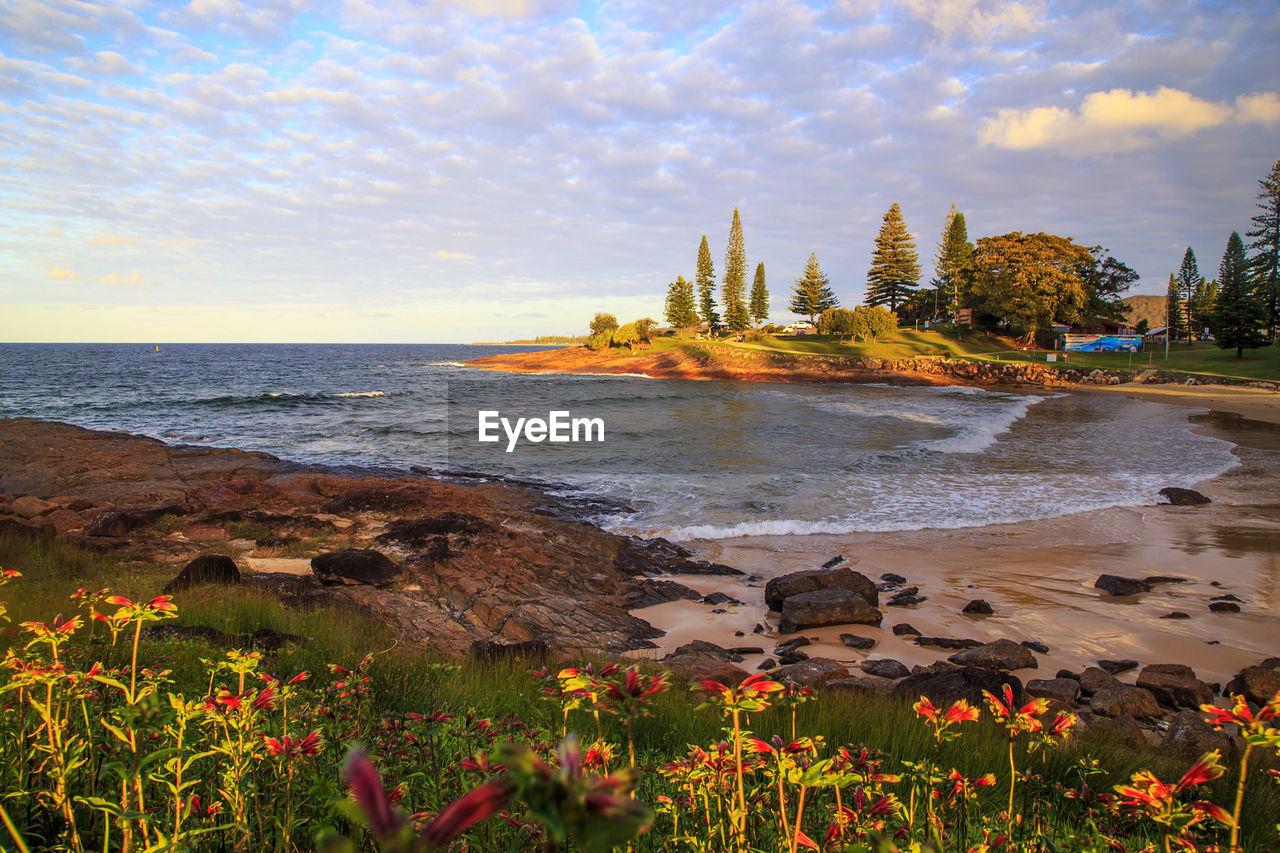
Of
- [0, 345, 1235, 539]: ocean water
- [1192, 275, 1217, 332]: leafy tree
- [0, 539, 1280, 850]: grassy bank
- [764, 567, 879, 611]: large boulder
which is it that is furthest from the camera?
[1192, 275, 1217, 332]: leafy tree

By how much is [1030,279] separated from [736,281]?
34.5 metres

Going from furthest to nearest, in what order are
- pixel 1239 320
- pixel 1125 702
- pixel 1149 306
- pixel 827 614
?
1. pixel 1149 306
2. pixel 1239 320
3. pixel 827 614
4. pixel 1125 702

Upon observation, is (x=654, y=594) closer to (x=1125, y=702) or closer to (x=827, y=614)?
(x=827, y=614)

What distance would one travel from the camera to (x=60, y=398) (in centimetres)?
4131

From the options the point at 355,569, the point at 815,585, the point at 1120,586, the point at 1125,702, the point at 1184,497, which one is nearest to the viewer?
the point at 1125,702

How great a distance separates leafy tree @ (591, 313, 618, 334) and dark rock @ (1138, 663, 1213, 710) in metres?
90.0

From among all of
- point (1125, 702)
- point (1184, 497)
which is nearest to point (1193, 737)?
point (1125, 702)

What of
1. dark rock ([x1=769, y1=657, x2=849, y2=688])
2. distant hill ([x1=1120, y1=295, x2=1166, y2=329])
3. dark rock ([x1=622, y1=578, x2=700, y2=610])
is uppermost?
distant hill ([x1=1120, y1=295, x2=1166, y2=329])

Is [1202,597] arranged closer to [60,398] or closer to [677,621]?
[677,621]

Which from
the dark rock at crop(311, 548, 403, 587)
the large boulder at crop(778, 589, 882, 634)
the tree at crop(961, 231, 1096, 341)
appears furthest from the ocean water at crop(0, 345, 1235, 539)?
the tree at crop(961, 231, 1096, 341)

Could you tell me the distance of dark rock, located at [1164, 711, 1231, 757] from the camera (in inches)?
172

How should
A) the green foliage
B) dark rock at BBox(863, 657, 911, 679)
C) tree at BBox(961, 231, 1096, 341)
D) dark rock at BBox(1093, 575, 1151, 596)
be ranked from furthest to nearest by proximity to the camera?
the green foliage, tree at BBox(961, 231, 1096, 341), dark rock at BBox(1093, 575, 1151, 596), dark rock at BBox(863, 657, 911, 679)

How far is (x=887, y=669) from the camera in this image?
648 centimetres

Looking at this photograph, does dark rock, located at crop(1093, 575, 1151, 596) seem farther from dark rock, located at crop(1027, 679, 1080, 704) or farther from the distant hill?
the distant hill
